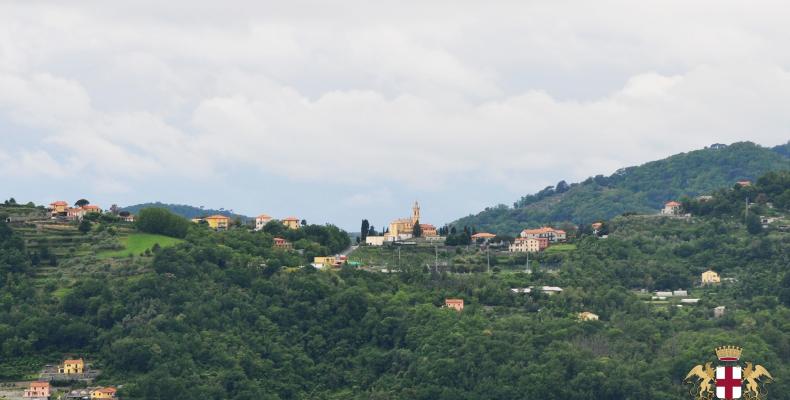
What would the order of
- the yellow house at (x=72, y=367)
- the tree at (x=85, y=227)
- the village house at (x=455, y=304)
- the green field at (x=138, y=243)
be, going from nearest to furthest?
the yellow house at (x=72, y=367) < the village house at (x=455, y=304) < the green field at (x=138, y=243) < the tree at (x=85, y=227)

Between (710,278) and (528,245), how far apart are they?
1564 centimetres

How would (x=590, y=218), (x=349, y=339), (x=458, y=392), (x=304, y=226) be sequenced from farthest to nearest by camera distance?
(x=590, y=218) → (x=304, y=226) → (x=349, y=339) → (x=458, y=392)

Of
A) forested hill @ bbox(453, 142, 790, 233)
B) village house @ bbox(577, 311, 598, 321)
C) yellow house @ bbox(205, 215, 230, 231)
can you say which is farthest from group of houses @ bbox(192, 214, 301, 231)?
forested hill @ bbox(453, 142, 790, 233)

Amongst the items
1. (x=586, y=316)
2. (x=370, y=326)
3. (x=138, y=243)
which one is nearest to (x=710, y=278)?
(x=586, y=316)

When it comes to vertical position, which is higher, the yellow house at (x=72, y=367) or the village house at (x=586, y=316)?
the village house at (x=586, y=316)

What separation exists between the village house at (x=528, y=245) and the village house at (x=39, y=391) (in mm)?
43770

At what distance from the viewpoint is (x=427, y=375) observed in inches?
3236

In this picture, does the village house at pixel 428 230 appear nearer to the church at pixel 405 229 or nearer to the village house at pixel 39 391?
the church at pixel 405 229

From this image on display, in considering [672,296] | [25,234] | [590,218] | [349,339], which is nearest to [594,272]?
[672,296]

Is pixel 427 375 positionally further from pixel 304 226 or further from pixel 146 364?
pixel 304 226

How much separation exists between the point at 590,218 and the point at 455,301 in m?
84.5

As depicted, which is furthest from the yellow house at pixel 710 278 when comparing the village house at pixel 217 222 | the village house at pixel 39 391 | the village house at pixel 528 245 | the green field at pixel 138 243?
the village house at pixel 39 391

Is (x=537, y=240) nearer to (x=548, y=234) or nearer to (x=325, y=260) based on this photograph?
(x=548, y=234)

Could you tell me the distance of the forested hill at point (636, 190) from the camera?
17962 cm
